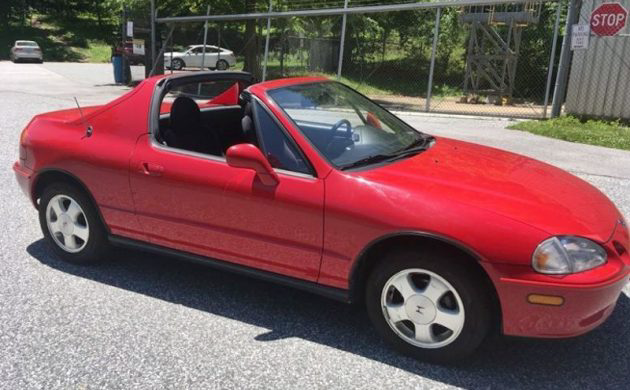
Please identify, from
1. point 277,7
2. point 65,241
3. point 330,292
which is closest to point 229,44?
point 277,7

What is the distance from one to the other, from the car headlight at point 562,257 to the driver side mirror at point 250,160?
1495mm

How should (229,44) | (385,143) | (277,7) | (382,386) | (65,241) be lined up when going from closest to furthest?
(382,386) → (385,143) → (65,241) → (277,7) → (229,44)

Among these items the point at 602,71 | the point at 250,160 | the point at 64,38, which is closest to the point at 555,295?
the point at 250,160

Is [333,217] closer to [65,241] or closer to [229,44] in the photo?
[65,241]

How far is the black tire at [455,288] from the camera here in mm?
2930

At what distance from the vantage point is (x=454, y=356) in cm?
306

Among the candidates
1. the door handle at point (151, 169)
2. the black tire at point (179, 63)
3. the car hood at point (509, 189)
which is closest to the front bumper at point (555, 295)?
the car hood at point (509, 189)

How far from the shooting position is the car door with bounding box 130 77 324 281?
3312 mm

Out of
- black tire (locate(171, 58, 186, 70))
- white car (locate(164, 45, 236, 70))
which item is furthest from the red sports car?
black tire (locate(171, 58, 186, 70))

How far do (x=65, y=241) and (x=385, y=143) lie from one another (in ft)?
8.45

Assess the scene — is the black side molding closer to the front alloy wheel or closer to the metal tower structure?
the front alloy wheel

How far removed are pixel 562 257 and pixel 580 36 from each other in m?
10.7

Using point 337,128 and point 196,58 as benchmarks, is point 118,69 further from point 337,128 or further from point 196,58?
point 337,128

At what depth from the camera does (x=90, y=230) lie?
4.28m
